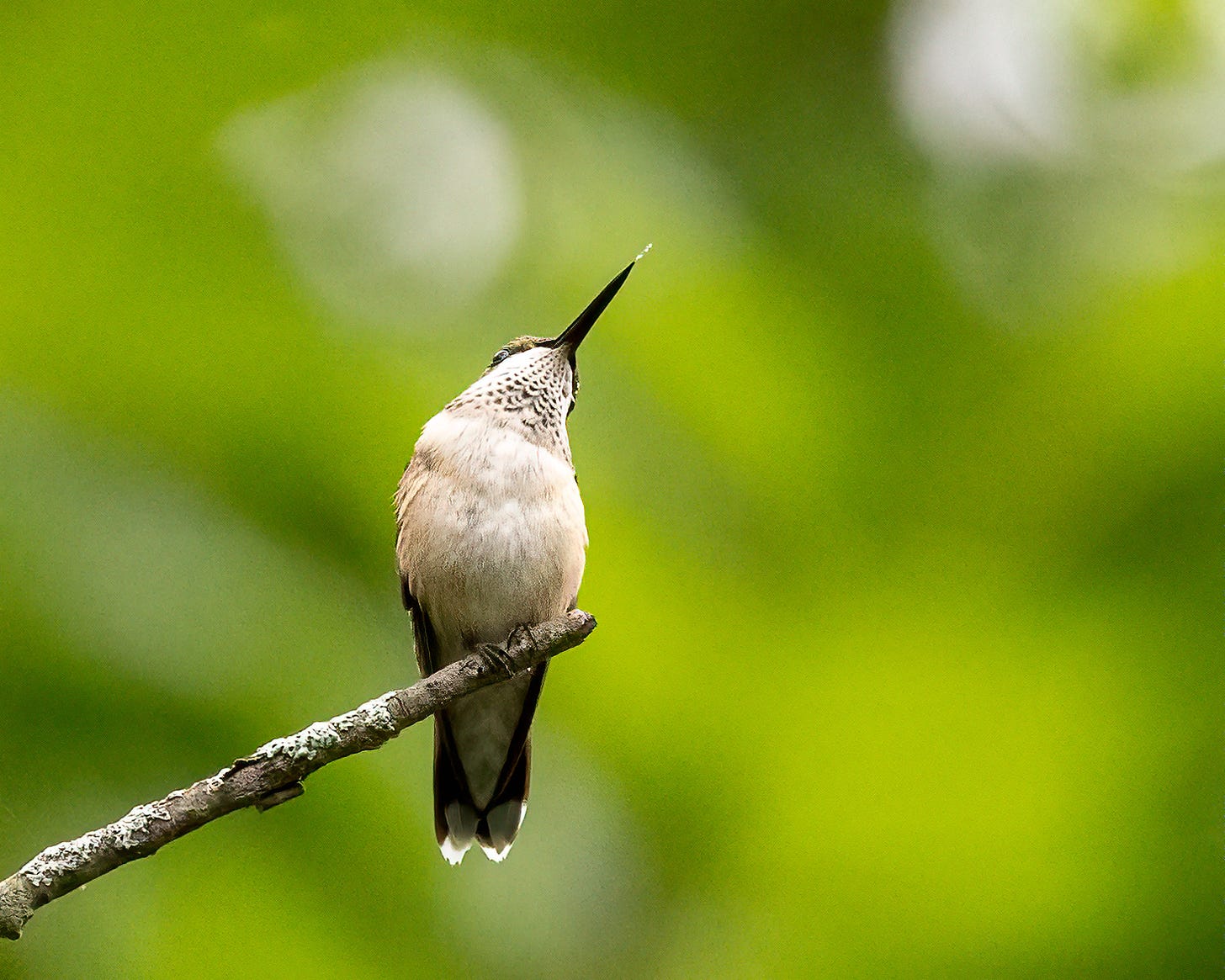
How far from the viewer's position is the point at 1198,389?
10.7 ft

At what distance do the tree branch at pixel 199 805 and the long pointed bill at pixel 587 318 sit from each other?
0.83 metres

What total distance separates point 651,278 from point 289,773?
2.45 metres

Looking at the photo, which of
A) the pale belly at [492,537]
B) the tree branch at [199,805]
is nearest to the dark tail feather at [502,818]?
the pale belly at [492,537]

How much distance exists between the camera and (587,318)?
2236mm

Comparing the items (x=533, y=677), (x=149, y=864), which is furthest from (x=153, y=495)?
(x=533, y=677)

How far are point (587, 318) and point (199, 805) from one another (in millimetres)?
1282

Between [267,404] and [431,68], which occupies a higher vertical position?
[431,68]

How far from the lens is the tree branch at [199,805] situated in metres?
1.09

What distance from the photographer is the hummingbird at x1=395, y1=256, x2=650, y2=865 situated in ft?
7.20

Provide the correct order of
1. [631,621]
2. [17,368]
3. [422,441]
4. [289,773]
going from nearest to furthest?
[289,773], [422,441], [17,368], [631,621]

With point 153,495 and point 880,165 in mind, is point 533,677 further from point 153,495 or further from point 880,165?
point 880,165

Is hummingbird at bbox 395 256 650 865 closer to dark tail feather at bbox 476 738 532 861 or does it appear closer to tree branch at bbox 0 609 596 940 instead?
dark tail feather at bbox 476 738 532 861

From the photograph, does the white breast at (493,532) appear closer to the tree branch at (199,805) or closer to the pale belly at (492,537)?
the pale belly at (492,537)

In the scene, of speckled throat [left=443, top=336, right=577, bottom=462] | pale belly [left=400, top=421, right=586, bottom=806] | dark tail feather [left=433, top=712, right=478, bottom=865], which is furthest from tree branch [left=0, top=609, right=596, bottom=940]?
dark tail feather [left=433, top=712, right=478, bottom=865]
